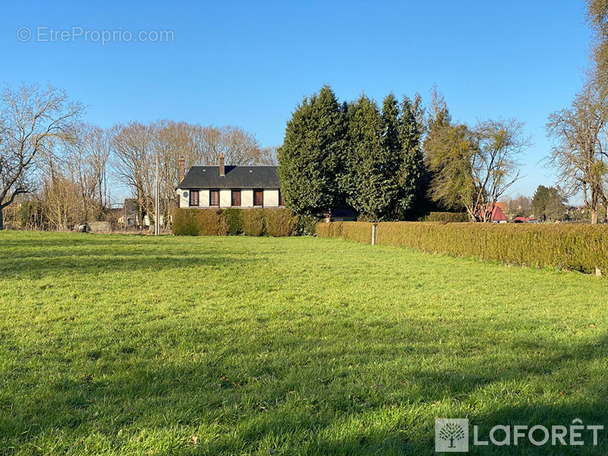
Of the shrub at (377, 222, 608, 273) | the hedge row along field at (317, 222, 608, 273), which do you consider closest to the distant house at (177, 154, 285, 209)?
the hedge row along field at (317, 222, 608, 273)

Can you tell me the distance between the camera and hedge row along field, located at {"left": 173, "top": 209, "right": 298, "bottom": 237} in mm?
32406

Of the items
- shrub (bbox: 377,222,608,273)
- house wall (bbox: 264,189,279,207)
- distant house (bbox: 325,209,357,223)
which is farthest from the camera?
house wall (bbox: 264,189,279,207)

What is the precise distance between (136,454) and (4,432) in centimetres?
83

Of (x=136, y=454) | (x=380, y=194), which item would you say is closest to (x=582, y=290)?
(x=136, y=454)

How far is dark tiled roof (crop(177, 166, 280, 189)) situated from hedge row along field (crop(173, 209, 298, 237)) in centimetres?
779

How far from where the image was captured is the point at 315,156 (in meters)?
32.2

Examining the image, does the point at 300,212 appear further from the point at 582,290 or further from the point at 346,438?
the point at 346,438

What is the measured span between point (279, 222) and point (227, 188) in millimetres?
10275

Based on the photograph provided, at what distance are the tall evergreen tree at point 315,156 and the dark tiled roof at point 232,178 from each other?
8.27 m

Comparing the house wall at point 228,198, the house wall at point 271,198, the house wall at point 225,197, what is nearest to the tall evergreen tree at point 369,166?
the house wall at point 271,198

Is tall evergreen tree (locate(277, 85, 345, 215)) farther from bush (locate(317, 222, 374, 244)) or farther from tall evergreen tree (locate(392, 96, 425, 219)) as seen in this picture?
tall evergreen tree (locate(392, 96, 425, 219))

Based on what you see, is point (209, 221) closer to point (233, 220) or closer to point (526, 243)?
point (233, 220)

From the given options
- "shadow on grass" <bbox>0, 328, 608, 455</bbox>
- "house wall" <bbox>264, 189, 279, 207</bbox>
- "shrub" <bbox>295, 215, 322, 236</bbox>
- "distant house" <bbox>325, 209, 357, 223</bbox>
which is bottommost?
"shadow on grass" <bbox>0, 328, 608, 455</bbox>

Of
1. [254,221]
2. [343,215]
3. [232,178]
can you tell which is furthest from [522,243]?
[232,178]
